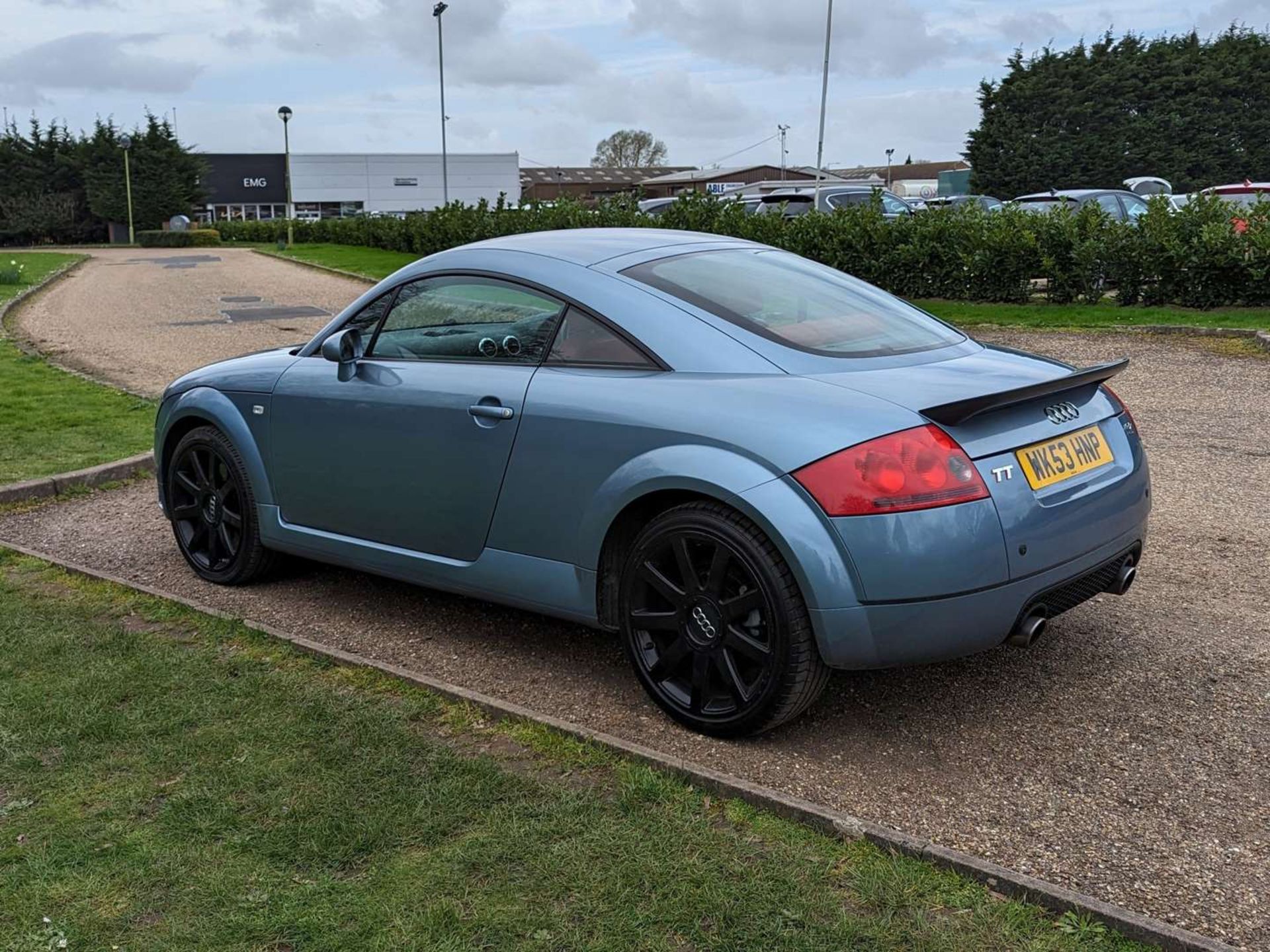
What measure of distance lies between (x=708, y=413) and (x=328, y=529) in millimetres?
1951

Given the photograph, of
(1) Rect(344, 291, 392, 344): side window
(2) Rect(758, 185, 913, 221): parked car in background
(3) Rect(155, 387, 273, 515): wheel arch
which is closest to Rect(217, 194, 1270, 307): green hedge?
(2) Rect(758, 185, 913, 221): parked car in background

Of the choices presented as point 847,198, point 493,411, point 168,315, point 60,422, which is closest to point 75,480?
point 60,422

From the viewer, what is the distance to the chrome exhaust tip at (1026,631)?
3.48m

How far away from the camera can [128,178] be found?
57156 millimetres

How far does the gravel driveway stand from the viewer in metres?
3.06

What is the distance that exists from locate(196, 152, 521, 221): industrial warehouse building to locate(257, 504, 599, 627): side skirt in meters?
79.1

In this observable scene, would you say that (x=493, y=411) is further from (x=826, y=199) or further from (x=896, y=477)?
(x=826, y=199)

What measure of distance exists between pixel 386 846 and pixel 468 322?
82.4 inches

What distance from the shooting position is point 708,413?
3.59m

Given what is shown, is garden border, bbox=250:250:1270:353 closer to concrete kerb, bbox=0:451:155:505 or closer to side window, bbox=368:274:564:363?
concrete kerb, bbox=0:451:155:505

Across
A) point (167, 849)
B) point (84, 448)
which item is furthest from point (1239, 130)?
point (167, 849)

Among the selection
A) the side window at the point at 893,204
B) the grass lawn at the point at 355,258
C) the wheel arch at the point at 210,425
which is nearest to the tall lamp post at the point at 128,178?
the grass lawn at the point at 355,258

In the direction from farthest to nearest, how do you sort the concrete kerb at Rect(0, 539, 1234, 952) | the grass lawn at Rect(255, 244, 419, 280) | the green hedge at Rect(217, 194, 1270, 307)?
1. the grass lawn at Rect(255, 244, 419, 280)
2. the green hedge at Rect(217, 194, 1270, 307)
3. the concrete kerb at Rect(0, 539, 1234, 952)

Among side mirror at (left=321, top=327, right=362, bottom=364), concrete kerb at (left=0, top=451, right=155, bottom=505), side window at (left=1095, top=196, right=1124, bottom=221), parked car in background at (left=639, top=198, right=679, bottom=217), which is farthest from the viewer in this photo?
parked car in background at (left=639, top=198, right=679, bottom=217)
